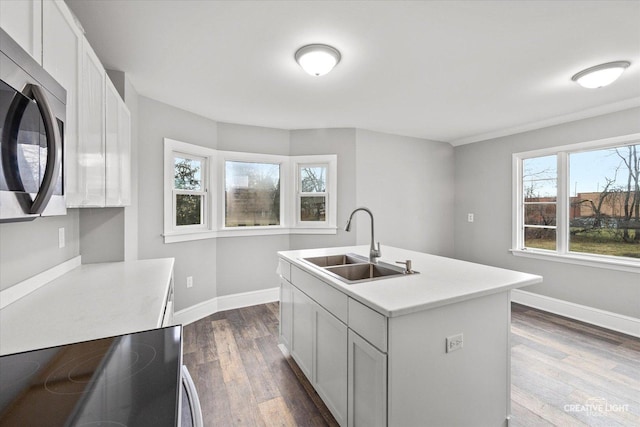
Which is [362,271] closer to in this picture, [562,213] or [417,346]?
[417,346]

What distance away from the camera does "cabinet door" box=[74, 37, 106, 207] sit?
52.1 inches

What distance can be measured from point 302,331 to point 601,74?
3.12 meters

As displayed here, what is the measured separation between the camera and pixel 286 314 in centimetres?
248

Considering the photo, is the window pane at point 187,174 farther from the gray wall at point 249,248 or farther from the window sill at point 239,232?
the window sill at point 239,232

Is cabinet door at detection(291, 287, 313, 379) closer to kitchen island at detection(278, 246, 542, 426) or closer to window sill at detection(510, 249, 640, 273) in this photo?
kitchen island at detection(278, 246, 542, 426)

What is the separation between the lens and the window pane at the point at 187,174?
3.32 meters

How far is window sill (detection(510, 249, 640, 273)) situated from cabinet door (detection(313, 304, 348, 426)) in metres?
3.43

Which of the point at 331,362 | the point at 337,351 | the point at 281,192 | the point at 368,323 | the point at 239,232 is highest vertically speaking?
the point at 281,192

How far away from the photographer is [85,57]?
4.60 feet

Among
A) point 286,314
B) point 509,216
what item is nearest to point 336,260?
point 286,314

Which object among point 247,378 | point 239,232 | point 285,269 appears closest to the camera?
point 247,378

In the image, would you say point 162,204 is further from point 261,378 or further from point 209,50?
point 261,378

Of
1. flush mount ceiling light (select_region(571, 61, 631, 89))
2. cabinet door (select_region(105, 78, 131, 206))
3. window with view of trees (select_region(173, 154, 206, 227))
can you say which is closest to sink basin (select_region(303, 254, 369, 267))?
cabinet door (select_region(105, 78, 131, 206))

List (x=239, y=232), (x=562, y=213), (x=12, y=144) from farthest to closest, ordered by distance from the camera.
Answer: (x=239, y=232) < (x=562, y=213) < (x=12, y=144)
